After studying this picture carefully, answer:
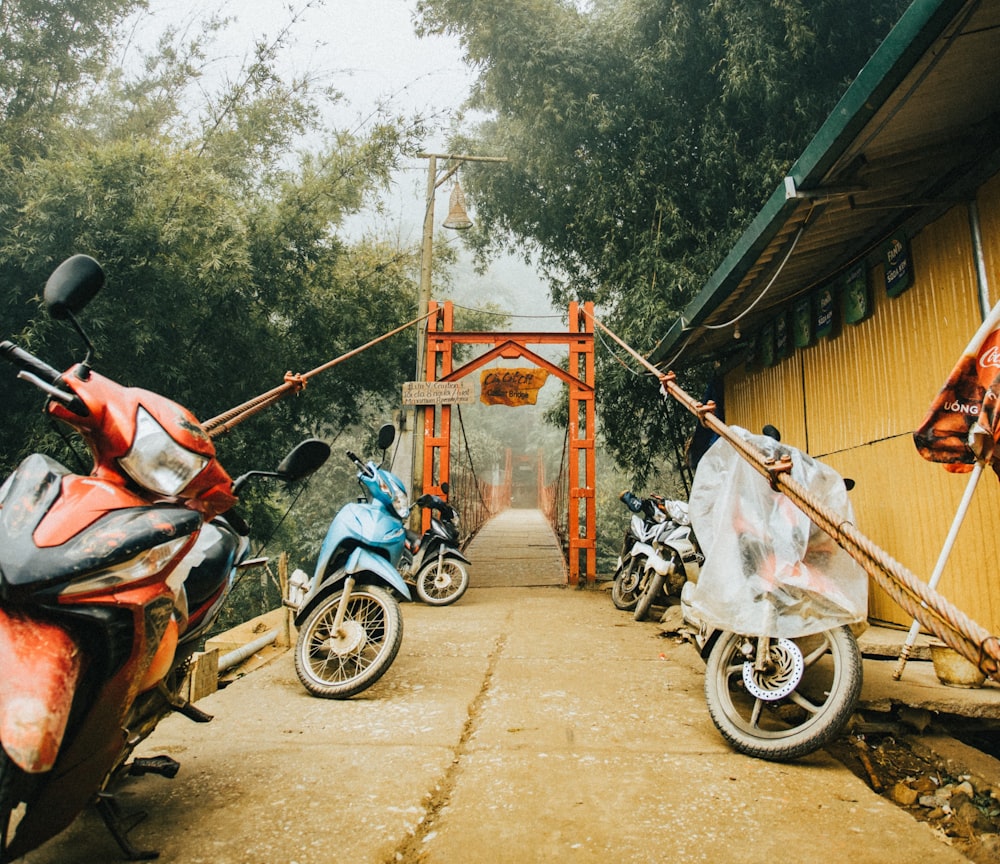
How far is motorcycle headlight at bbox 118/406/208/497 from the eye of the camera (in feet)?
3.76

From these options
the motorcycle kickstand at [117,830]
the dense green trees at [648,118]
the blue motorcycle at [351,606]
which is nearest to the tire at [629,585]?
the blue motorcycle at [351,606]

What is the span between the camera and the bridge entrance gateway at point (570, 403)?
591cm

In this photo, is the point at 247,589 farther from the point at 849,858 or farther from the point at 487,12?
→ the point at 849,858

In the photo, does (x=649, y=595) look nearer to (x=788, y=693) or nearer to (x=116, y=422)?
(x=788, y=693)

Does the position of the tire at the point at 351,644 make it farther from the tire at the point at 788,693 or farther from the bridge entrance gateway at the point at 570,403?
the bridge entrance gateway at the point at 570,403

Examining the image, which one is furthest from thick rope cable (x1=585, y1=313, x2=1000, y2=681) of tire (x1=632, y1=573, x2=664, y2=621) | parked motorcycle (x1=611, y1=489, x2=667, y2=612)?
parked motorcycle (x1=611, y1=489, x2=667, y2=612)

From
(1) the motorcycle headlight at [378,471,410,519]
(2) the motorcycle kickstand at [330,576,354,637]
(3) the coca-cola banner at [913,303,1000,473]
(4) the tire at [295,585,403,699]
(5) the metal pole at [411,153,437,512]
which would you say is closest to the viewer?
(3) the coca-cola banner at [913,303,1000,473]

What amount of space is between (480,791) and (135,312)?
6.39m

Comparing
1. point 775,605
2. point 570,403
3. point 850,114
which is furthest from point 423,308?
point 775,605

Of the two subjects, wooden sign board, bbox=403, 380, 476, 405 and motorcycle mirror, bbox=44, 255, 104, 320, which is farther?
wooden sign board, bbox=403, 380, 476, 405

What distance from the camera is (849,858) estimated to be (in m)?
1.23

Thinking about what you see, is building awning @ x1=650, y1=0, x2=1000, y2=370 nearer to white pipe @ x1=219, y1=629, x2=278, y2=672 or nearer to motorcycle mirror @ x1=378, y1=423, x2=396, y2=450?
motorcycle mirror @ x1=378, y1=423, x2=396, y2=450

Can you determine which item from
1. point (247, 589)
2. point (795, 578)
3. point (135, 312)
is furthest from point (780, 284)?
point (247, 589)

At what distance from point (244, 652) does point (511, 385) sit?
4.00m
